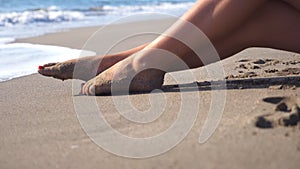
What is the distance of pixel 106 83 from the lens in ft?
6.73

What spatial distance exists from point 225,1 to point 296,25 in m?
0.34

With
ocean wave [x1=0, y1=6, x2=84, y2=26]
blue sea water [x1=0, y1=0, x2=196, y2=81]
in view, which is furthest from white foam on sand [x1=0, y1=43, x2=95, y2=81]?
ocean wave [x1=0, y1=6, x2=84, y2=26]

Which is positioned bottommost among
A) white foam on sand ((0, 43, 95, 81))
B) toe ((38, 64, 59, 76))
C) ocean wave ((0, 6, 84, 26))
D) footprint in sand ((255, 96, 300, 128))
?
ocean wave ((0, 6, 84, 26))

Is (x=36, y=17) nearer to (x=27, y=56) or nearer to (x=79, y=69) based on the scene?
A: (x=27, y=56)

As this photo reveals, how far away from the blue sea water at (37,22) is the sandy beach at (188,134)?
1.04m

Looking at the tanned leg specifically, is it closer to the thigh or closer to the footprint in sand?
the thigh

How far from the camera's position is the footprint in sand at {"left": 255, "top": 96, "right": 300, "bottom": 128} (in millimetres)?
1387

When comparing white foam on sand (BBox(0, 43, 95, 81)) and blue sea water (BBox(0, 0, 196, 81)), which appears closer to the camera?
white foam on sand (BBox(0, 43, 95, 81))

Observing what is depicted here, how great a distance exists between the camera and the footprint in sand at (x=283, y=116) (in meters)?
1.39

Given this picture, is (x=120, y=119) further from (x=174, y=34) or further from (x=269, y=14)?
(x=269, y=14)

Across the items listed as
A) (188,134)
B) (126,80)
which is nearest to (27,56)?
(126,80)

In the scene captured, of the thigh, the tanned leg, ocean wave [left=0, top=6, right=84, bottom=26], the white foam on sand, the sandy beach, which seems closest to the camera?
the sandy beach

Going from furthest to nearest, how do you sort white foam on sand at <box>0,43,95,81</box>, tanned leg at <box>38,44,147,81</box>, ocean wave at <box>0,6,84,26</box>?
ocean wave at <box>0,6,84,26</box>, white foam on sand at <box>0,43,95,81</box>, tanned leg at <box>38,44,147,81</box>

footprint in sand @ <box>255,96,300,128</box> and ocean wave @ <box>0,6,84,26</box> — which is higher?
footprint in sand @ <box>255,96,300,128</box>
